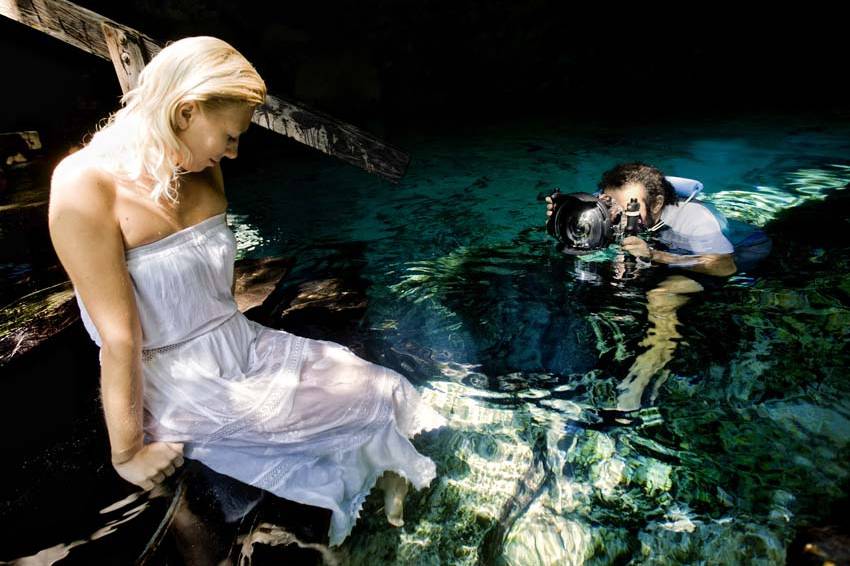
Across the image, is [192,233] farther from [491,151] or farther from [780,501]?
[491,151]

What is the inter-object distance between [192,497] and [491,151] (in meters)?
8.10

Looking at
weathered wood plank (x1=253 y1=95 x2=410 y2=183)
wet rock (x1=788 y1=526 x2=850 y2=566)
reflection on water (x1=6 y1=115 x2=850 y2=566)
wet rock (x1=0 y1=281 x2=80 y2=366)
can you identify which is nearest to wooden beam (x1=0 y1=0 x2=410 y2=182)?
weathered wood plank (x1=253 y1=95 x2=410 y2=183)

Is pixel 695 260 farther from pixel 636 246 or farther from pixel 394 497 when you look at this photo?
pixel 394 497

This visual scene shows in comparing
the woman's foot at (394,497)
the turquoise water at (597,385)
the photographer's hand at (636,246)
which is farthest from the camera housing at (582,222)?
the woman's foot at (394,497)

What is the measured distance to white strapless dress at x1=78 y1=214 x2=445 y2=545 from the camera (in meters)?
1.58

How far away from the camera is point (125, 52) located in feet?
7.55

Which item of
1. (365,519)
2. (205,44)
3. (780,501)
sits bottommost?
(780,501)

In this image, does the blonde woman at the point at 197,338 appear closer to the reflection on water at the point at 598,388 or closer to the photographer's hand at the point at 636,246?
the reflection on water at the point at 598,388

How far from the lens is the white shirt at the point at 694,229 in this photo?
11.0 ft

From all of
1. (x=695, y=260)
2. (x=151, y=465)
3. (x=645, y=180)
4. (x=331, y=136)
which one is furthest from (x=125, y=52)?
(x=695, y=260)

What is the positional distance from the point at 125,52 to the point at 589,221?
279cm

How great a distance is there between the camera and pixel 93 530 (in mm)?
1572

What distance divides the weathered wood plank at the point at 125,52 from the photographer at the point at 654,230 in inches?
103

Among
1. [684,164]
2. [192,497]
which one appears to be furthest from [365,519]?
[684,164]
